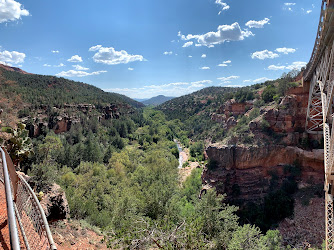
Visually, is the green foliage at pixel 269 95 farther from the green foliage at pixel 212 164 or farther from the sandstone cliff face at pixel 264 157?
the green foliage at pixel 212 164

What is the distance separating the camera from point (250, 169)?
22.2m

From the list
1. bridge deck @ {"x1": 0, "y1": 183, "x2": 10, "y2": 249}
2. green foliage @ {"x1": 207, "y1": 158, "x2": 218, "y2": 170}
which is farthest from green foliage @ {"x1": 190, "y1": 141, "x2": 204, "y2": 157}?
bridge deck @ {"x1": 0, "y1": 183, "x2": 10, "y2": 249}

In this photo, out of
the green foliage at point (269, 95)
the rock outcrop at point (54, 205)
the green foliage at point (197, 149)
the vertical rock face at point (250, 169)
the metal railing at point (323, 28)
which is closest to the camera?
the metal railing at point (323, 28)

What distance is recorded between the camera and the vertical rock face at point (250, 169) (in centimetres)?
2153

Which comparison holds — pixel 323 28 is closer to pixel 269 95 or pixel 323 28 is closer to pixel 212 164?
pixel 212 164

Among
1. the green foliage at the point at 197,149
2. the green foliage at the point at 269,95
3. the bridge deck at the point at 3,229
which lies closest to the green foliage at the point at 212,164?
the green foliage at the point at 269,95

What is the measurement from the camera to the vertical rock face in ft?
70.6

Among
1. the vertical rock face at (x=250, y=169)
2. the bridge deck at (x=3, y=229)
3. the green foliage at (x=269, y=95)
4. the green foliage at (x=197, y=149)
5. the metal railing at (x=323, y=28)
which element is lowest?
the green foliage at (x=197, y=149)

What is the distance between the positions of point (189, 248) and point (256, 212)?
1530cm

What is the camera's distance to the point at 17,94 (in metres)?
48.1

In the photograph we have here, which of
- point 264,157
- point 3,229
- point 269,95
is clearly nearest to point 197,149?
point 269,95

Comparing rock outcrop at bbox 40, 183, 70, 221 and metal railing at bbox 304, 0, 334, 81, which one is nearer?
metal railing at bbox 304, 0, 334, 81

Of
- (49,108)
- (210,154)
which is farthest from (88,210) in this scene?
(49,108)

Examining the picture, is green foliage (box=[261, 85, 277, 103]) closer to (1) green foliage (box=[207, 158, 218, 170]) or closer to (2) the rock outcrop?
(1) green foliage (box=[207, 158, 218, 170])
